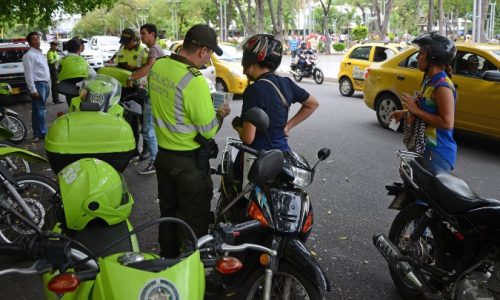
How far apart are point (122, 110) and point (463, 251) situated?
3.98 metres

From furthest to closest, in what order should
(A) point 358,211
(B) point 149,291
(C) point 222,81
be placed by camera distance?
(C) point 222,81 → (A) point 358,211 → (B) point 149,291

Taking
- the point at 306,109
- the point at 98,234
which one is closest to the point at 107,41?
the point at 306,109

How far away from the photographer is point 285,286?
2875 millimetres

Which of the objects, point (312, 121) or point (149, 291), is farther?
point (312, 121)

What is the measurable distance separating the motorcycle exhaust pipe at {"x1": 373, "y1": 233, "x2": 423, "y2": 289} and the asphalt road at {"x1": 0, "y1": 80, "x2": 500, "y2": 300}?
448mm

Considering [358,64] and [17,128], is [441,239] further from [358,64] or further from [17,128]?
[358,64]

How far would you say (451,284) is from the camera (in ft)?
10.3

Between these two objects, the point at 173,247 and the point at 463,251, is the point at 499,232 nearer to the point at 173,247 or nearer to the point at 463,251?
the point at 463,251

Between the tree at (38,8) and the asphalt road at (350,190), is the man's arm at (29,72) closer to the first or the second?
the asphalt road at (350,190)

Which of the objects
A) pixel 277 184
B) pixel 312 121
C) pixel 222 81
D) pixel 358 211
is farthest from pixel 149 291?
pixel 222 81

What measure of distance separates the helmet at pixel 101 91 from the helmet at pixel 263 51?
7.94 ft

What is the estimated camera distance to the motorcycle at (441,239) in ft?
9.56

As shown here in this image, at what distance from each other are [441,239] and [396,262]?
0.33 metres

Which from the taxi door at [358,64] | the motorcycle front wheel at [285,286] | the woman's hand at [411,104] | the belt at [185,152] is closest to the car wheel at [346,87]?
the taxi door at [358,64]
